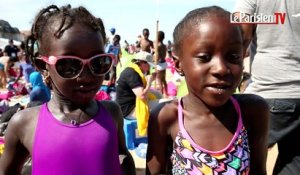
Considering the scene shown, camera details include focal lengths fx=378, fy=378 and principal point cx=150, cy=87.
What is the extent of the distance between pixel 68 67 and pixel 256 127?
35.3 inches

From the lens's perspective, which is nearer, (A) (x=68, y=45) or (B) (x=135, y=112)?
(A) (x=68, y=45)

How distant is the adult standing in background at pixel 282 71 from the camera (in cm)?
238

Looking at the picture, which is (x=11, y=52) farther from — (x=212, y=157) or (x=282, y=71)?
(x=212, y=157)

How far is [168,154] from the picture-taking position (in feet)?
5.78

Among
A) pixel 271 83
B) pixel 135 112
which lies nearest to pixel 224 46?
pixel 271 83

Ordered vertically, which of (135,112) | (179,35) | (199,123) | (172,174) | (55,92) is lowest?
(135,112)

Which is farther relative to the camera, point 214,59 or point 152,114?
point 152,114

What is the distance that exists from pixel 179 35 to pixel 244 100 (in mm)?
430

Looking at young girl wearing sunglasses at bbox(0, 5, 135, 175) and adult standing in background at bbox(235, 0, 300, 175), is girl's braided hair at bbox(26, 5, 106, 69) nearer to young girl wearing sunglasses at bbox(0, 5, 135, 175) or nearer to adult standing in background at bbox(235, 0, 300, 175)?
young girl wearing sunglasses at bbox(0, 5, 135, 175)

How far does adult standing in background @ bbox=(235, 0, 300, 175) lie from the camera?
7.82 ft

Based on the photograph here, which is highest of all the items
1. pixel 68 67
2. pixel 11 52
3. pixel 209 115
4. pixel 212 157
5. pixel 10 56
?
pixel 68 67

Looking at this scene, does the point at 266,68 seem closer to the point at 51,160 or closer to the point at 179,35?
the point at 179,35

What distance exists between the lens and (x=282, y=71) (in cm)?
242

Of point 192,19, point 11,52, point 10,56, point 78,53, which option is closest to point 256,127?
point 192,19
